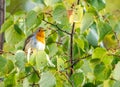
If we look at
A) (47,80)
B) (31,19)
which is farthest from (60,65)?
(31,19)

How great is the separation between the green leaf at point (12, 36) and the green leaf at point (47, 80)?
0.78 ft

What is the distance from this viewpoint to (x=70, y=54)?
1.46 meters

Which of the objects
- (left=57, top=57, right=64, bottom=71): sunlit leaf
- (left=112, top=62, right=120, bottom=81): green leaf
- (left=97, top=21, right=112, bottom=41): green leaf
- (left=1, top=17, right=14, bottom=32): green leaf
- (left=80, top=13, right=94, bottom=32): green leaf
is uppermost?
(left=80, top=13, right=94, bottom=32): green leaf

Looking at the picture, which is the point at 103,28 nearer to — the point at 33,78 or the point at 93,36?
the point at 93,36

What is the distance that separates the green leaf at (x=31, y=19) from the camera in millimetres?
1381

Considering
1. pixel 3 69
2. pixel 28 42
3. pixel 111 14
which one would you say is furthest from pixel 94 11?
pixel 28 42

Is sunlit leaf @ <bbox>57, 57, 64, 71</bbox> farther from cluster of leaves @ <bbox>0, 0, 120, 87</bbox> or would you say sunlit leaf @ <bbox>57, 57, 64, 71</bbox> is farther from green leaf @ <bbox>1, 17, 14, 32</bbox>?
green leaf @ <bbox>1, 17, 14, 32</bbox>

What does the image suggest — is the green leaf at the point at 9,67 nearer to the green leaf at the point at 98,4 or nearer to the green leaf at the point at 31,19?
the green leaf at the point at 31,19

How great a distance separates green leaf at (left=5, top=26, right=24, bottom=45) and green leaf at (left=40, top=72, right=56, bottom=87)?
24 centimetres

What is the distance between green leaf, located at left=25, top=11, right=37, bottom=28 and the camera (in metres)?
1.38

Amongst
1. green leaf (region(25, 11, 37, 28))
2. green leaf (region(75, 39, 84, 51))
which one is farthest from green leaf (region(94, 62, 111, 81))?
green leaf (region(25, 11, 37, 28))

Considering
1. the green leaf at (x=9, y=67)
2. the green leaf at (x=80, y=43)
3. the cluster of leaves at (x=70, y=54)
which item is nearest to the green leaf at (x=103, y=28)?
the cluster of leaves at (x=70, y=54)

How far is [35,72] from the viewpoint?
1347 mm

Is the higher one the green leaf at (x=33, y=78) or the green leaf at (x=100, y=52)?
the green leaf at (x=100, y=52)
